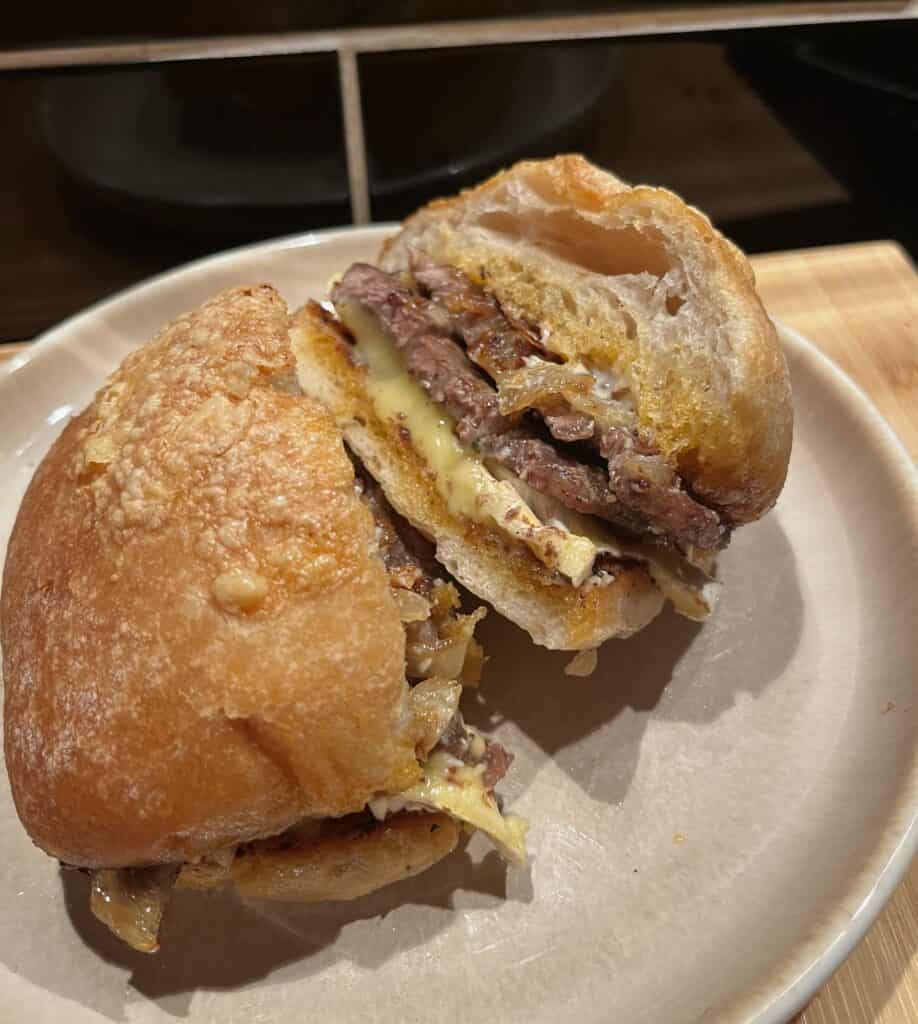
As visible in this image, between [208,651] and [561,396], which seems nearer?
[208,651]

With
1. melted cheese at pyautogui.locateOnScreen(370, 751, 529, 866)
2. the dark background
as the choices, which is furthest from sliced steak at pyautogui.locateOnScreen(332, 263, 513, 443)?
the dark background

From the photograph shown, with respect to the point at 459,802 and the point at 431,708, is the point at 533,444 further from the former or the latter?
the point at 459,802

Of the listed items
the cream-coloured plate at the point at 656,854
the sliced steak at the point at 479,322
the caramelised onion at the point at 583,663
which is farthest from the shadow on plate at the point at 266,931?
the sliced steak at the point at 479,322

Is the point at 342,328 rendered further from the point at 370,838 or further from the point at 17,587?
the point at 370,838

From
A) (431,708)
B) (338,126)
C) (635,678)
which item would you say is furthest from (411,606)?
(338,126)

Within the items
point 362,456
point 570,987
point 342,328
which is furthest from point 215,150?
point 570,987

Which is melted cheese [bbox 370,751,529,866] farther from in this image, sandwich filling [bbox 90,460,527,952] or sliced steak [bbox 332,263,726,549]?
sliced steak [bbox 332,263,726,549]

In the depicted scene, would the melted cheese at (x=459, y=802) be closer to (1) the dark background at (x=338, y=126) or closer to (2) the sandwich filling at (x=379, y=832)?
(2) the sandwich filling at (x=379, y=832)

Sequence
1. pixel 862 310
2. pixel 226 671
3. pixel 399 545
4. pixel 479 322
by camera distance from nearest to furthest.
→ pixel 226 671 < pixel 399 545 < pixel 479 322 < pixel 862 310
